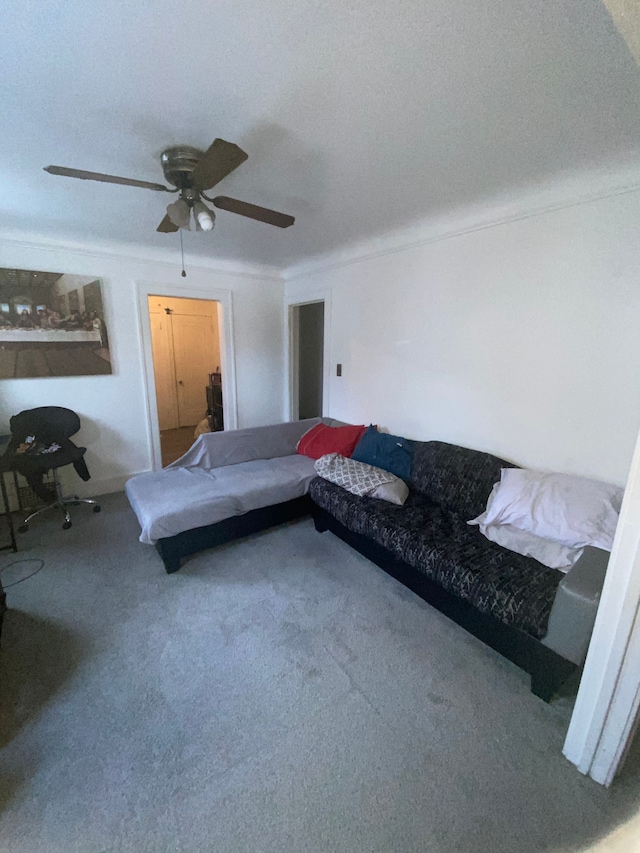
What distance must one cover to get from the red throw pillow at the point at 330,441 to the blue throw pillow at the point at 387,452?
14 centimetres

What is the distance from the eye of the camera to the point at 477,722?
1379 millimetres

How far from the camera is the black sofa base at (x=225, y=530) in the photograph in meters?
2.24

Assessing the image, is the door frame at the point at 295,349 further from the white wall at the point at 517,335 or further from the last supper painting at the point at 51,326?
the last supper painting at the point at 51,326

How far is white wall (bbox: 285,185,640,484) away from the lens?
6.11 ft

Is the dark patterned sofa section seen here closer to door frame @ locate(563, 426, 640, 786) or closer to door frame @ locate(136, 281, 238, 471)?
door frame @ locate(563, 426, 640, 786)

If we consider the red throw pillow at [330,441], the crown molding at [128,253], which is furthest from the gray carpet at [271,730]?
the crown molding at [128,253]

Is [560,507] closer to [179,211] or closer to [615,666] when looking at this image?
[615,666]

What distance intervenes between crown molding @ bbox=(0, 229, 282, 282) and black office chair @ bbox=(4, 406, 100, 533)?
1355mm

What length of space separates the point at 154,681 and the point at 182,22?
2472 millimetres

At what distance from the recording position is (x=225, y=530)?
2459 mm

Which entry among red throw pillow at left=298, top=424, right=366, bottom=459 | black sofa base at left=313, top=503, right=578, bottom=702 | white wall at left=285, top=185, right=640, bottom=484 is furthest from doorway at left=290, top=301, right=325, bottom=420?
black sofa base at left=313, top=503, right=578, bottom=702

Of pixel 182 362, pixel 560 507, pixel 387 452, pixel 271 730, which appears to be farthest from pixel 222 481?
pixel 182 362

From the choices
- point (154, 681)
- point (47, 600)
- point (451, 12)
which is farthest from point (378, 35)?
point (47, 600)

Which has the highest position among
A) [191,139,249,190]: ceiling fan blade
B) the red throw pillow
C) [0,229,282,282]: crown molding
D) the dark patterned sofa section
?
[0,229,282,282]: crown molding
